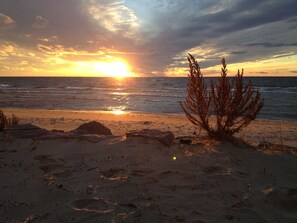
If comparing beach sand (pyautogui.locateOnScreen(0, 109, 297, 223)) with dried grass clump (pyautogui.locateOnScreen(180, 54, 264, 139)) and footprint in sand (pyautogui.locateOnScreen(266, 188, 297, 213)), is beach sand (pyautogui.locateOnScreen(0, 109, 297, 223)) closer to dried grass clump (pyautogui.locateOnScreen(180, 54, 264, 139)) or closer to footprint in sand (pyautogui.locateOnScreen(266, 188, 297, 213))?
footprint in sand (pyautogui.locateOnScreen(266, 188, 297, 213))

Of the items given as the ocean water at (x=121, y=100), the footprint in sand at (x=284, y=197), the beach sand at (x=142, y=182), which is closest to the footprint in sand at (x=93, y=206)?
the beach sand at (x=142, y=182)

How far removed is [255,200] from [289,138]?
7626 millimetres

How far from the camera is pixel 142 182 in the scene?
13.8ft

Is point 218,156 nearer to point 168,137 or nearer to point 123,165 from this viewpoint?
point 168,137

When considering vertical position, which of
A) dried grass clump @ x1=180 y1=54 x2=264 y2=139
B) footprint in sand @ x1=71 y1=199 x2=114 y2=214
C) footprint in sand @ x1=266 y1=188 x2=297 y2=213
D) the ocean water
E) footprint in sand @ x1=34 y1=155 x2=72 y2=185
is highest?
dried grass clump @ x1=180 y1=54 x2=264 y2=139

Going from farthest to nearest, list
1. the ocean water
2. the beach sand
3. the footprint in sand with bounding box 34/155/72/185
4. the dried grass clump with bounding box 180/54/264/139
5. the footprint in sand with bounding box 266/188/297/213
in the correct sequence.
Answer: the ocean water < the dried grass clump with bounding box 180/54/264/139 < the footprint in sand with bounding box 34/155/72/185 < the footprint in sand with bounding box 266/188/297/213 < the beach sand

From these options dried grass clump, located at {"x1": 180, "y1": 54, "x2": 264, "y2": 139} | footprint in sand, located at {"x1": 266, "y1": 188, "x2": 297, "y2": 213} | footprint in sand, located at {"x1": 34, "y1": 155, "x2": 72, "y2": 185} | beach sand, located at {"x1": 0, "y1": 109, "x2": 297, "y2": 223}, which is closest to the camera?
beach sand, located at {"x1": 0, "y1": 109, "x2": 297, "y2": 223}

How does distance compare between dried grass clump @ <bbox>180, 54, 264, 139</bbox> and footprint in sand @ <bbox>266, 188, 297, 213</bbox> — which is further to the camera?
dried grass clump @ <bbox>180, 54, 264, 139</bbox>

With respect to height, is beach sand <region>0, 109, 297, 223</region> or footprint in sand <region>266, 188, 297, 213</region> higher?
beach sand <region>0, 109, 297, 223</region>

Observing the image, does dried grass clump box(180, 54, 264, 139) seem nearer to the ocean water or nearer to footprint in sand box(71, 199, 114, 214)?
the ocean water

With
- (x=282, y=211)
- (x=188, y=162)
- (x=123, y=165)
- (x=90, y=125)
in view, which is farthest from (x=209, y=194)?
(x=90, y=125)

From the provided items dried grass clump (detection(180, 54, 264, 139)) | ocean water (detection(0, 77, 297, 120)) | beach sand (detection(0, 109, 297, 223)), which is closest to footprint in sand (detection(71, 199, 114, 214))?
beach sand (detection(0, 109, 297, 223))

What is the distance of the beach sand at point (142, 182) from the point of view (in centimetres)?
336

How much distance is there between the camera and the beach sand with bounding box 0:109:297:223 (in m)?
3.36
